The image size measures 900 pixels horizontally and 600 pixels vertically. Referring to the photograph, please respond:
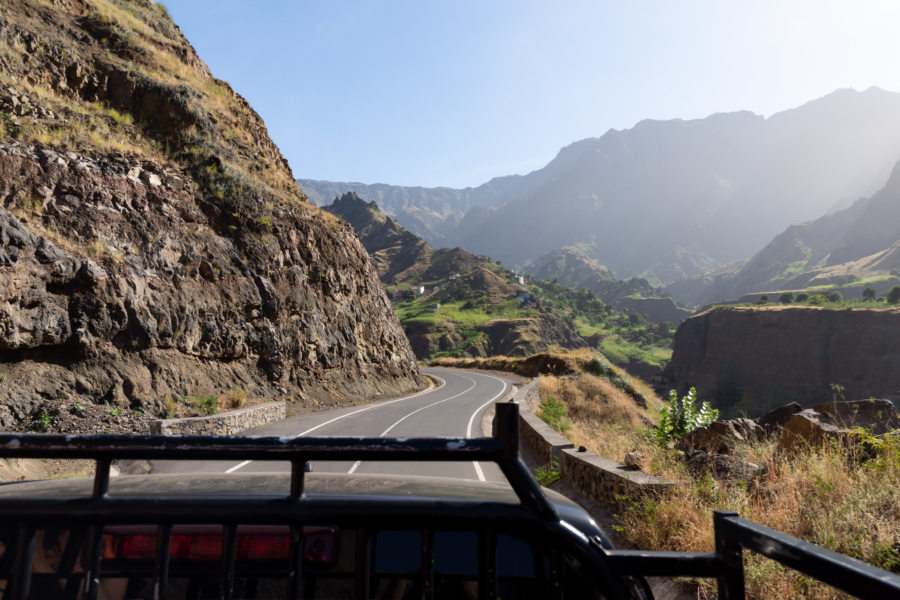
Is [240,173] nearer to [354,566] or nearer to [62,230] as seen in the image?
[62,230]

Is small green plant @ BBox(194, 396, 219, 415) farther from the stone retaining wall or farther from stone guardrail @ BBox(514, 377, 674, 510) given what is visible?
stone guardrail @ BBox(514, 377, 674, 510)

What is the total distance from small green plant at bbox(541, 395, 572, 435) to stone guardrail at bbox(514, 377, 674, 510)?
355cm

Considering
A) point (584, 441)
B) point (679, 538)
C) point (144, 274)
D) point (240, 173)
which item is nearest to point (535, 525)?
point (679, 538)

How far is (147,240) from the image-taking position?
16359 millimetres

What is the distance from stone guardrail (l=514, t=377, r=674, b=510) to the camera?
224 inches

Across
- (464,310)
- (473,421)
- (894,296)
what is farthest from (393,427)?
(894,296)

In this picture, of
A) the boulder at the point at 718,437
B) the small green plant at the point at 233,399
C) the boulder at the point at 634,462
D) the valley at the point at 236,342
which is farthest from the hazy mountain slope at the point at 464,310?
the boulder at the point at 634,462

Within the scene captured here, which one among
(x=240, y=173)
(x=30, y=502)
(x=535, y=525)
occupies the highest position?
(x=240, y=173)

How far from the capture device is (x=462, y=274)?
5679 inches

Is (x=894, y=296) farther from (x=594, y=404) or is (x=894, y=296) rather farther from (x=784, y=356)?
(x=594, y=404)

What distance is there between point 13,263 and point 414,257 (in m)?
164

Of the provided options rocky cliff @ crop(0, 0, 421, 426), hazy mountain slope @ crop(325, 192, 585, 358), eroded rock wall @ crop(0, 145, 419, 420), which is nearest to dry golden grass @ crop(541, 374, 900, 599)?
rocky cliff @ crop(0, 0, 421, 426)

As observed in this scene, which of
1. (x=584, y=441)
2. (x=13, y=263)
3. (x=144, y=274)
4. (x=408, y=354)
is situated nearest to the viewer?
(x=584, y=441)

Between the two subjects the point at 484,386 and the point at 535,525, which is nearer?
the point at 535,525
